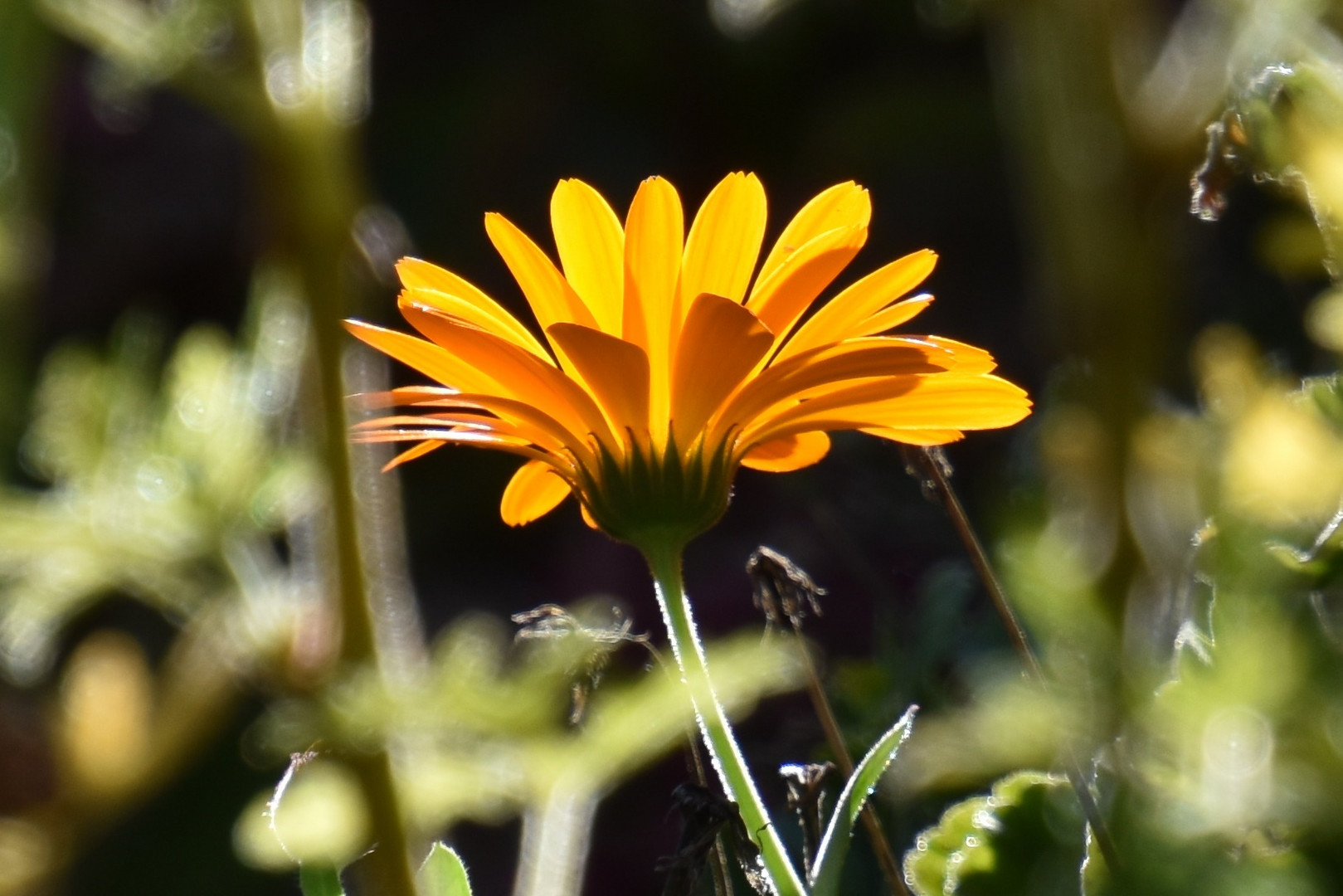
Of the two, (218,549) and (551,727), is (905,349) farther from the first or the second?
(218,549)

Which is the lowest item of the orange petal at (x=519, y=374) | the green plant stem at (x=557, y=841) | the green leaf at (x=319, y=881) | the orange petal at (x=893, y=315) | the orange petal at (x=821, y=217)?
the green plant stem at (x=557, y=841)

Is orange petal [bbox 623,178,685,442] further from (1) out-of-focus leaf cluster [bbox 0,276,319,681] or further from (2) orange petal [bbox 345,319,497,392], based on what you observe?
(1) out-of-focus leaf cluster [bbox 0,276,319,681]

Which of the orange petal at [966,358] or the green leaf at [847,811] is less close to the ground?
the orange petal at [966,358]

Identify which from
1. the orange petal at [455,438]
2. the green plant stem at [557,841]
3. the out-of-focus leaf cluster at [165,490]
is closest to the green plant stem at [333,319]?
the out-of-focus leaf cluster at [165,490]

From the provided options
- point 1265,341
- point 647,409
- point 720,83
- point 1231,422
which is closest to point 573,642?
point 647,409

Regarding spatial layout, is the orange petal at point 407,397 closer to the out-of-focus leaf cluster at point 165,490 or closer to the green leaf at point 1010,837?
the green leaf at point 1010,837

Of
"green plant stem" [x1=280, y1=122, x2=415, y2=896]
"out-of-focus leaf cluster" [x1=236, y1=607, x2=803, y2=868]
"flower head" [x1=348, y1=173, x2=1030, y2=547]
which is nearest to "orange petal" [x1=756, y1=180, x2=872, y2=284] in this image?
"flower head" [x1=348, y1=173, x2=1030, y2=547]
